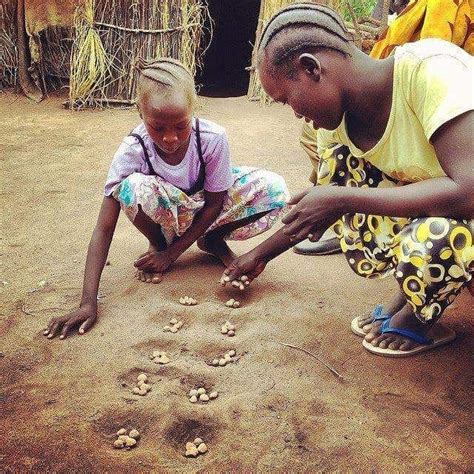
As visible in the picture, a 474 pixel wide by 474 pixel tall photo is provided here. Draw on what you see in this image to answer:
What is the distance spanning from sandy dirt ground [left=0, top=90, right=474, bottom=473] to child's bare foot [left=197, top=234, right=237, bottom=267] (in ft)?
0.18

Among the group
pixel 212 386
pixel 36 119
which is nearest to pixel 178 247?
pixel 212 386

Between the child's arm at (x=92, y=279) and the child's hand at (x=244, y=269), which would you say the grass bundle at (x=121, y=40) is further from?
the child's hand at (x=244, y=269)

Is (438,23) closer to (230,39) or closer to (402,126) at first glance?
(402,126)

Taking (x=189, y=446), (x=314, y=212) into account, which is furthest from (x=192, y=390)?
(x=314, y=212)

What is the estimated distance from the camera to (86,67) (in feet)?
19.2

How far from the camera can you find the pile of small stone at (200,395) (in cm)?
193

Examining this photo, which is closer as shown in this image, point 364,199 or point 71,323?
point 364,199

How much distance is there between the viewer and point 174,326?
234 centimetres

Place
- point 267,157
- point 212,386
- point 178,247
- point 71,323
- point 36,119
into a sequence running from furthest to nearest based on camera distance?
point 36,119 < point 267,157 < point 178,247 < point 71,323 < point 212,386

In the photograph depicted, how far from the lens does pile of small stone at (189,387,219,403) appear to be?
6.35 feet

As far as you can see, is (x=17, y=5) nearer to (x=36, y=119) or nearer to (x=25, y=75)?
(x=25, y=75)

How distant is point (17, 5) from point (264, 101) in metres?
2.56

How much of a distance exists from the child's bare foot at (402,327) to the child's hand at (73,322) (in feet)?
3.42

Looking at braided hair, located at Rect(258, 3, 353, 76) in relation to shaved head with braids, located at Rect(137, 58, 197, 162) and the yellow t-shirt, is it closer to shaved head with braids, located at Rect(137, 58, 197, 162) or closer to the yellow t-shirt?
the yellow t-shirt
